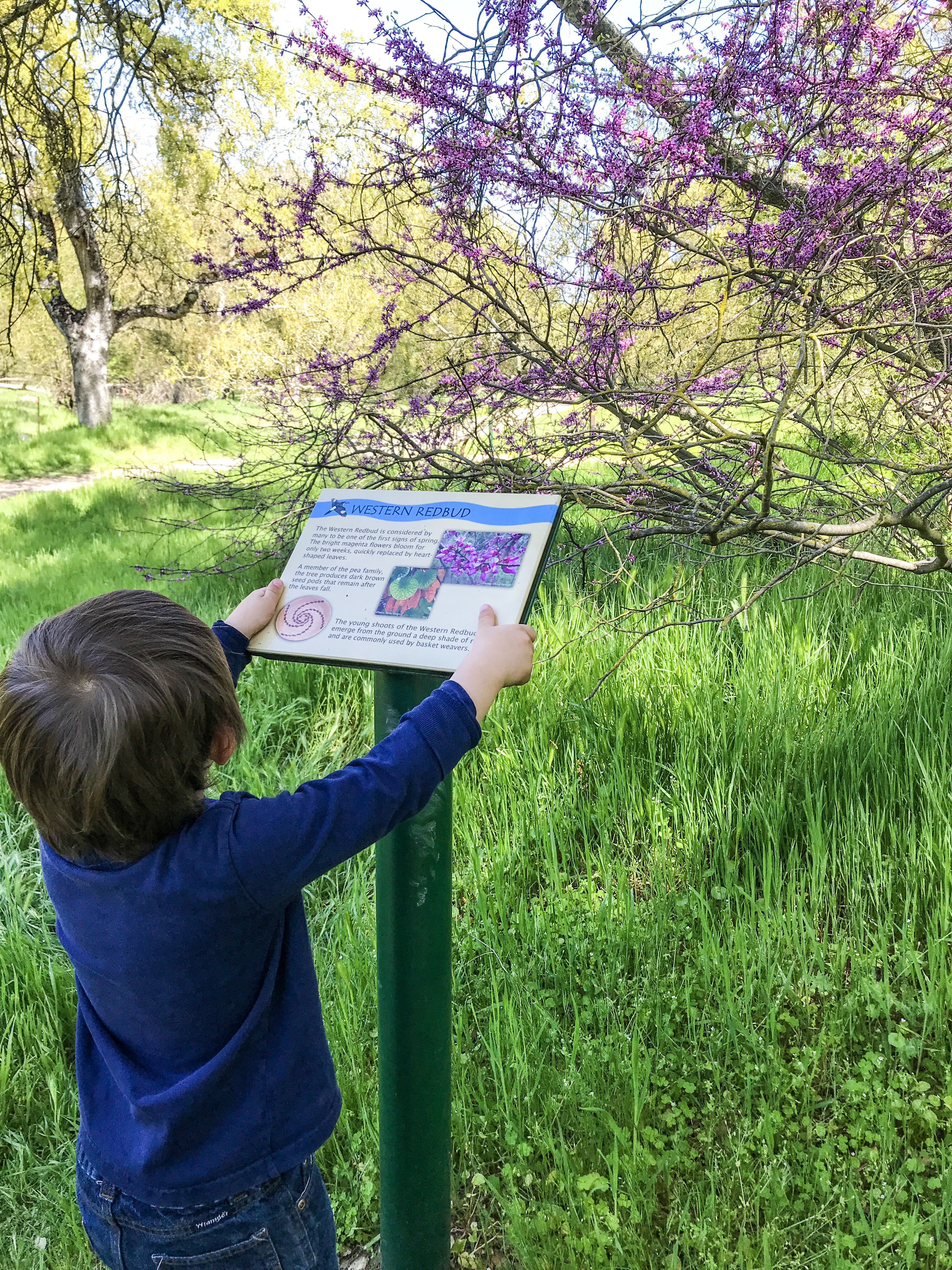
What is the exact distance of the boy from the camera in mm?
967

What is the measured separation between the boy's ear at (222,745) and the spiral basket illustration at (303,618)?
12.6 inches

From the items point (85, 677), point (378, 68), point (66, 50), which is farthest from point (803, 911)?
point (66, 50)

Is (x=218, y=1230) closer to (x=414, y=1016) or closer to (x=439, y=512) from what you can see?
(x=414, y=1016)

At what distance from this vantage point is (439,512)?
55.7 inches

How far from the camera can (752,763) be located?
103 inches

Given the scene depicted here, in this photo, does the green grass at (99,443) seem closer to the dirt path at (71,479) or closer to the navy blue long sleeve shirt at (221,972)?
the dirt path at (71,479)

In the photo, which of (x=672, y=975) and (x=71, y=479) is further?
(x=71, y=479)

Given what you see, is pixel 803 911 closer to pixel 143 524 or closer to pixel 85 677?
pixel 85 677

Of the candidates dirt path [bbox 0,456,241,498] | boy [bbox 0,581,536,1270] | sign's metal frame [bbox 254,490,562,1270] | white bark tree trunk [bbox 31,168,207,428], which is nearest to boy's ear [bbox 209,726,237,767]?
boy [bbox 0,581,536,1270]

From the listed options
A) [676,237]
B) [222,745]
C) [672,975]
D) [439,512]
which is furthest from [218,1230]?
[676,237]

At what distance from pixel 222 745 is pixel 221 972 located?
0.28m

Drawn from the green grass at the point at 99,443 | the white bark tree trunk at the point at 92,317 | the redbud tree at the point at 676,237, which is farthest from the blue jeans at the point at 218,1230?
the white bark tree trunk at the point at 92,317

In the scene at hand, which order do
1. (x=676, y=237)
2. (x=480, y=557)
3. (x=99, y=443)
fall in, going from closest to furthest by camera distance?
(x=480, y=557) < (x=676, y=237) < (x=99, y=443)

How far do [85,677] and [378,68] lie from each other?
2.57 meters
